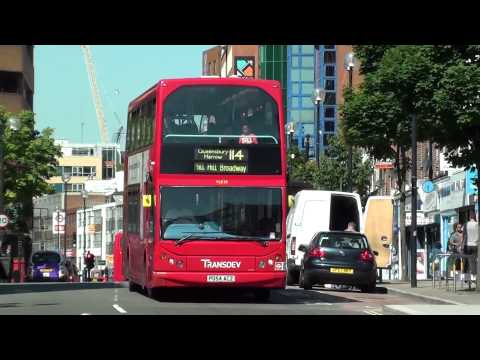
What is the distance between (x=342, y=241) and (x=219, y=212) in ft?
30.4

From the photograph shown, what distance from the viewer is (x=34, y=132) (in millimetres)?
77812

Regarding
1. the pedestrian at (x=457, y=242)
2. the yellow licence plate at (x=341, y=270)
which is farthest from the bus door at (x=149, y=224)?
the pedestrian at (x=457, y=242)

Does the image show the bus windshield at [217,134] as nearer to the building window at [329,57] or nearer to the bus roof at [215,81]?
the bus roof at [215,81]

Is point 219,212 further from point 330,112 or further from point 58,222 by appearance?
point 330,112

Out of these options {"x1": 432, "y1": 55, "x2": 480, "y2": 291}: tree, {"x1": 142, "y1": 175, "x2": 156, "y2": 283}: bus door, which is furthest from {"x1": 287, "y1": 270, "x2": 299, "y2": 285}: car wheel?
{"x1": 142, "y1": 175, "x2": 156, "y2": 283}: bus door

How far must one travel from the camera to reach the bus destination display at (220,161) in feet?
90.0

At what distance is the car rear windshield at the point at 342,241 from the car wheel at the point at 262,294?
20.7 ft

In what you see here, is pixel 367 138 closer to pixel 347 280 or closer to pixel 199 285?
pixel 347 280

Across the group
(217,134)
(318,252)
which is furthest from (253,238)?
(318,252)

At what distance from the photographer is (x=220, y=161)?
90.1ft

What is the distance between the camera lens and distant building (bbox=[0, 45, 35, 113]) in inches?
3888

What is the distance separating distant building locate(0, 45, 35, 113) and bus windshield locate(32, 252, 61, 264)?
2752 centimetres
